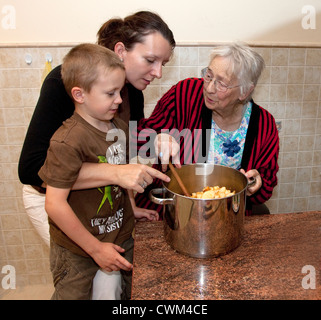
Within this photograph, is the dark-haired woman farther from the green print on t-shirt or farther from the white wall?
the white wall

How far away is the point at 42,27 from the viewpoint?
191 centimetres

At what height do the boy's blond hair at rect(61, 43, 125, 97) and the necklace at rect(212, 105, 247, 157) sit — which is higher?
the boy's blond hair at rect(61, 43, 125, 97)

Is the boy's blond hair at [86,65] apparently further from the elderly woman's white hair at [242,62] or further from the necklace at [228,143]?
the necklace at [228,143]

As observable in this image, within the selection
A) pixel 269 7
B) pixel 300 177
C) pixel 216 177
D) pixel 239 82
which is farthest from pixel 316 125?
pixel 216 177

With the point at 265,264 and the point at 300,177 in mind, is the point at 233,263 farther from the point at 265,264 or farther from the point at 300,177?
the point at 300,177

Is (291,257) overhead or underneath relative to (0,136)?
underneath

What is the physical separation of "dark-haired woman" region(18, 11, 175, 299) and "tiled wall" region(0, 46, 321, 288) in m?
0.75

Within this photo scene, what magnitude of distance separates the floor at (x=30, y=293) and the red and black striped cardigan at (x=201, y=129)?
1.29m

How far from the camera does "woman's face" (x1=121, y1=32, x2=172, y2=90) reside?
1.24 metres

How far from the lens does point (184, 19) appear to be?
195cm

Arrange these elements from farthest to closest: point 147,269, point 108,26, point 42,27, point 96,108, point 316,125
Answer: point 316,125
point 42,27
point 108,26
point 96,108
point 147,269

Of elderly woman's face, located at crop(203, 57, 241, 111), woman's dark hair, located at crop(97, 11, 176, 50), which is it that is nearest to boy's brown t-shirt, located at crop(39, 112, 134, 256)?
woman's dark hair, located at crop(97, 11, 176, 50)

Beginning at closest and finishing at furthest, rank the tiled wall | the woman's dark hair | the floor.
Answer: the woman's dark hair, the tiled wall, the floor

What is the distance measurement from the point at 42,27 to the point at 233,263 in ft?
5.42
